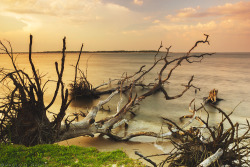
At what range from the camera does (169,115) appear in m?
8.41

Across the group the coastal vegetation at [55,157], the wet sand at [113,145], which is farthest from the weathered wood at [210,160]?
the wet sand at [113,145]

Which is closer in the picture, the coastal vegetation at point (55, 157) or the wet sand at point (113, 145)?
the coastal vegetation at point (55, 157)

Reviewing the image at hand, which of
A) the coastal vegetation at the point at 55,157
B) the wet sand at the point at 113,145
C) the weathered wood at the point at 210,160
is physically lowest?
the wet sand at the point at 113,145

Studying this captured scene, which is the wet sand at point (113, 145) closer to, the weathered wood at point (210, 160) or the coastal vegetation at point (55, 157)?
the coastal vegetation at point (55, 157)

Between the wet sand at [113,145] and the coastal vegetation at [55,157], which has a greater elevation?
the coastal vegetation at [55,157]

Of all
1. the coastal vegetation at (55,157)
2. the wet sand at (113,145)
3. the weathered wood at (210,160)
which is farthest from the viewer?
the wet sand at (113,145)

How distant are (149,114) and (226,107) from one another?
421 centimetres

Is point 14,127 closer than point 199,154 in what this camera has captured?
No

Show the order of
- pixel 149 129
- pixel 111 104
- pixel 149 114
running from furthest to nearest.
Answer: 1. pixel 111 104
2. pixel 149 114
3. pixel 149 129

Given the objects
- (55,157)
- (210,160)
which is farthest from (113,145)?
(210,160)

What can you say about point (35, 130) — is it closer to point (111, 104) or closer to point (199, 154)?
point (199, 154)

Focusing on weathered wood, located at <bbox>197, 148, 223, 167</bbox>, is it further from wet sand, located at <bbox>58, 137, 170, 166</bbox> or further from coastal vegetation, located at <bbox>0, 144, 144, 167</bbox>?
wet sand, located at <bbox>58, 137, 170, 166</bbox>

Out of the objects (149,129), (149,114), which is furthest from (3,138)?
(149,114)

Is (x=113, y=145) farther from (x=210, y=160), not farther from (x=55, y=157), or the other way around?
(x=210, y=160)
